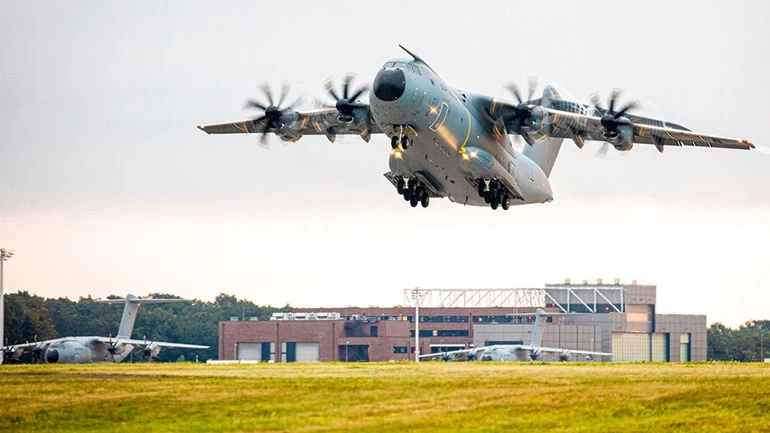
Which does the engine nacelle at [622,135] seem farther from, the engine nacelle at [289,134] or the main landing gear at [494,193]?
the engine nacelle at [289,134]

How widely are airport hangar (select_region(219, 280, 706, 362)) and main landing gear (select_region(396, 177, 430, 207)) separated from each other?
6630 cm

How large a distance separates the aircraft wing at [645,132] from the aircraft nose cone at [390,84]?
8446mm

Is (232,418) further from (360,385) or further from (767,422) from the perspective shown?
(767,422)

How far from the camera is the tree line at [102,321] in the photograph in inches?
4163

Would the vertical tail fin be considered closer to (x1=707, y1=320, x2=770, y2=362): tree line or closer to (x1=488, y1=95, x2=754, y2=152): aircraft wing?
(x1=707, y1=320, x2=770, y2=362): tree line

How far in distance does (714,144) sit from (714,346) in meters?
89.8

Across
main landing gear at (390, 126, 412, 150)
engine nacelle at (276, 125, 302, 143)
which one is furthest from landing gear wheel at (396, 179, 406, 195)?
main landing gear at (390, 126, 412, 150)

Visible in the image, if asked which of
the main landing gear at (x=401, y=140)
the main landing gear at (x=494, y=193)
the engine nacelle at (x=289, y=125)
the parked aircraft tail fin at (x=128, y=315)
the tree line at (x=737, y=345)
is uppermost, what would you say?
the engine nacelle at (x=289, y=125)

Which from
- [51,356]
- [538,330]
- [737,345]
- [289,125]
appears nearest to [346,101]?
[289,125]

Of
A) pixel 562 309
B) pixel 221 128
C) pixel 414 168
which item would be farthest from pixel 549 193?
pixel 562 309

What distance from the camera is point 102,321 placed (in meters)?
117

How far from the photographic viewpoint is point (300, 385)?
34188mm

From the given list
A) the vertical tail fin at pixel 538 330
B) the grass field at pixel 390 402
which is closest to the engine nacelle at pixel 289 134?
the grass field at pixel 390 402

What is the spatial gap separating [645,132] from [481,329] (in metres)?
79.3
